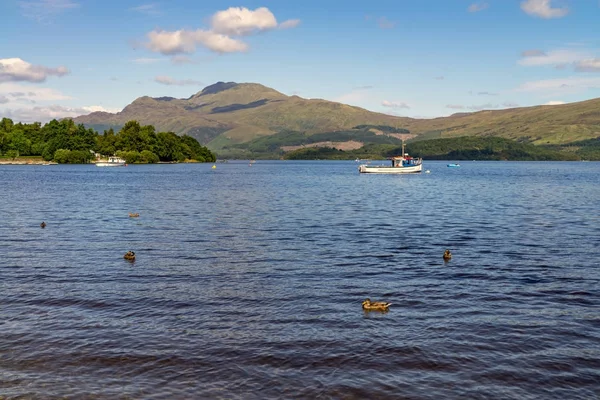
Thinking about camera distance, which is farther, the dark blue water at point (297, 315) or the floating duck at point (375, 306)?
the floating duck at point (375, 306)

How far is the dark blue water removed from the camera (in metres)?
18.0

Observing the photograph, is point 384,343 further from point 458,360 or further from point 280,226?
point 280,226

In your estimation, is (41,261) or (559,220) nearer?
(41,261)

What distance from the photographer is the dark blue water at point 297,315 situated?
59.2ft

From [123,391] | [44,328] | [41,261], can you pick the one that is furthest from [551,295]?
[41,261]

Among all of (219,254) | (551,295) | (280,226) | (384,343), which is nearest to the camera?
(384,343)

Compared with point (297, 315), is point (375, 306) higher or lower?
higher

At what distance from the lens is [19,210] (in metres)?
74.4

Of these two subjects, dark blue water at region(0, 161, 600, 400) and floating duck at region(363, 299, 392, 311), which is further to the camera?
floating duck at region(363, 299, 392, 311)

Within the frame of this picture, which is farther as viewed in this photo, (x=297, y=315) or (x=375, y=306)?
(x=375, y=306)

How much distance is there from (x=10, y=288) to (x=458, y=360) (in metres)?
24.5

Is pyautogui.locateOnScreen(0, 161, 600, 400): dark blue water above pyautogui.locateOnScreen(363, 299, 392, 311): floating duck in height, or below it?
below

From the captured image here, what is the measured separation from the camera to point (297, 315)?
25.4 meters

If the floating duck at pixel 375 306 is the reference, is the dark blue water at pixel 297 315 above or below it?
below
